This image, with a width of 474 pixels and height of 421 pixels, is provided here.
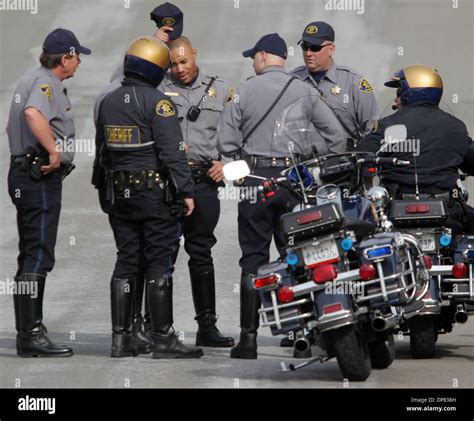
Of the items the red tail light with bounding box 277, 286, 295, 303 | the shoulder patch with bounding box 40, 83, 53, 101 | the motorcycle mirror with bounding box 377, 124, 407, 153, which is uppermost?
the shoulder patch with bounding box 40, 83, 53, 101

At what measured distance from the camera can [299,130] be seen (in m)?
9.68

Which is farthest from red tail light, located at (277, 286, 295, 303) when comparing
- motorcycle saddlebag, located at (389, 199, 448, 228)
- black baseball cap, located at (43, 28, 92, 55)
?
black baseball cap, located at (43, 28, 92, 55)

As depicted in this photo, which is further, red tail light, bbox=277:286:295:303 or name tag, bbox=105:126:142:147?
name tag, bbox=105:126:142:147

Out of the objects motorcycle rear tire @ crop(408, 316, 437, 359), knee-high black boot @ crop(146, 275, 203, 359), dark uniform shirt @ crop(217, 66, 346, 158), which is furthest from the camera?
dark uniform shirt @ crop(217, 66, 346, 158)

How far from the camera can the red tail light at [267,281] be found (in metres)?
8.53

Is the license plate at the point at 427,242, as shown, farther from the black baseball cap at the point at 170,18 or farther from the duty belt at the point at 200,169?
the black baseball cap at the point at 170,18

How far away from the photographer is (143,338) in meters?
10.2

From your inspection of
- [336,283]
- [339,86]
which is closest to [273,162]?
[339,86]

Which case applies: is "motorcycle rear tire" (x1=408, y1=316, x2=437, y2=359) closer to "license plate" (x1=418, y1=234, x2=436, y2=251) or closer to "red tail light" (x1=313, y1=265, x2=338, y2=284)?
"license plate" (x1=418, y1=234, x2=436, y2=251)

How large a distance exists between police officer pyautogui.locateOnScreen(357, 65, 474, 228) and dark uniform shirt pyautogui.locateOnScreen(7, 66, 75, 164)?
1934 mm

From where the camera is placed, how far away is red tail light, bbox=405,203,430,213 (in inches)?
376
